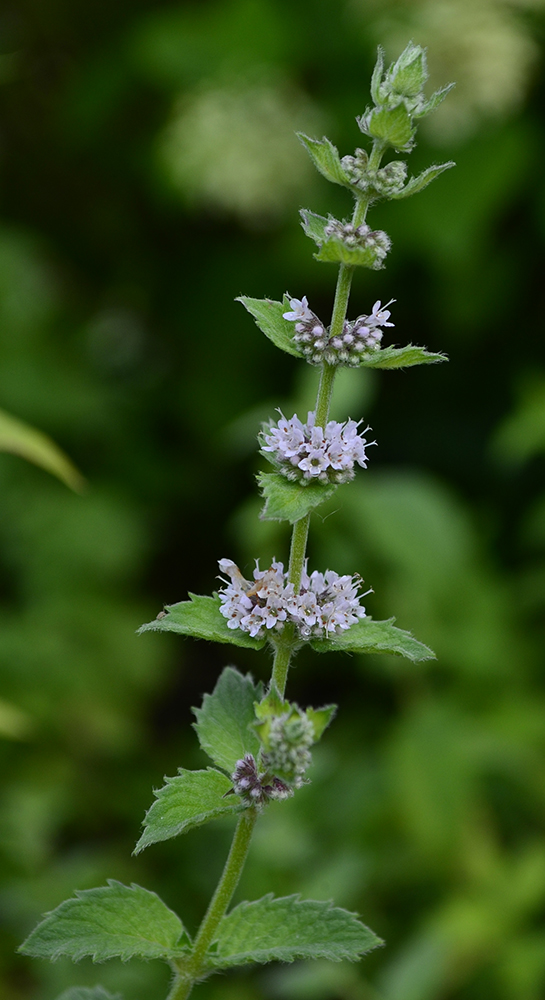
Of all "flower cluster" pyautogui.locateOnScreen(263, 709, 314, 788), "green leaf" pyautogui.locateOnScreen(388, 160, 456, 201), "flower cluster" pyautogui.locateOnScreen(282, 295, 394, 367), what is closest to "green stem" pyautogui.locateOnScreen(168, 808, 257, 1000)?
"flower cluster" pyautogui.locateOnScreen(263, 709, 314, 788)

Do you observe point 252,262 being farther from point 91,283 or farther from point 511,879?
point 511,879

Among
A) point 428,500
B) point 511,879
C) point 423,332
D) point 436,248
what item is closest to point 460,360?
point 423,332

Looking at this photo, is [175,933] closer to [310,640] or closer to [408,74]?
[310,640]

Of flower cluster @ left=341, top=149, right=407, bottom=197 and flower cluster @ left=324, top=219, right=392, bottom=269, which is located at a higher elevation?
flower cluster @ left=341, top=149, right=407, bottom=197

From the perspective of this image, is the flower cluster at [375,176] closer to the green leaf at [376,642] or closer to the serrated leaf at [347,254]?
the serrated leaf at [347,254]

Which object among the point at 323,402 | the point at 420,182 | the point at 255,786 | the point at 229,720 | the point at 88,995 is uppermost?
the point at 420,182

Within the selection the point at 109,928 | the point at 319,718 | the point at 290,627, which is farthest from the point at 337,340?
the point at 109,928

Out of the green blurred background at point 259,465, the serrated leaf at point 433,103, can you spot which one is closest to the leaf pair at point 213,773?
the green blurred background at point 259,465

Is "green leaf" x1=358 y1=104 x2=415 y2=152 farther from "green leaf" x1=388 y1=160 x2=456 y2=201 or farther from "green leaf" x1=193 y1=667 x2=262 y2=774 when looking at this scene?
"green leaf" x1=193 y1=667 x2=262 y2=774
